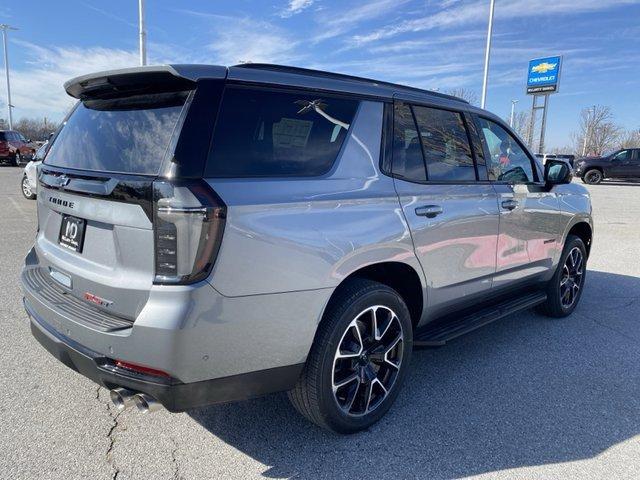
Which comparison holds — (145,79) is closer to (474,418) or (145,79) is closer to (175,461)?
(175,461)

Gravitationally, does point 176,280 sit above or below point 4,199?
above

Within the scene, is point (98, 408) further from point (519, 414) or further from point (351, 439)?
point (519, 414)

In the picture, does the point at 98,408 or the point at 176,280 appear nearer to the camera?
the point at 176,280

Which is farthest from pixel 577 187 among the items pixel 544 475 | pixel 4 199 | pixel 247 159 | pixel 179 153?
pixel 4 199

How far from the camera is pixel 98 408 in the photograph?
115 inches

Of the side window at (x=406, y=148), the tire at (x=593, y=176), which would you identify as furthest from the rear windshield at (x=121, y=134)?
the tire at (x=593, y=176)

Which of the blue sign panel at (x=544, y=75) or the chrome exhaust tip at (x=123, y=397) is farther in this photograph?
the blue sign panel at (x=544, y=75)

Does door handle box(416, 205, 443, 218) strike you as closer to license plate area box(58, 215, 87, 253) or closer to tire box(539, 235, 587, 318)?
license plate area box(58, 215, 87, 253)

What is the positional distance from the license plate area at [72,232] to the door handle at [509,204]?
286 centimetres

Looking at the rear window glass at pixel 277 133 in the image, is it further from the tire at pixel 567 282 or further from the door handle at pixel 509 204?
the tire at pixel 567 282

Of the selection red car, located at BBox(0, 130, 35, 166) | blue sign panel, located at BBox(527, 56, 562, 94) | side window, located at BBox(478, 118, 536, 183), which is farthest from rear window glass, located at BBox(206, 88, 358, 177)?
blue sign panel, located at BBox(527, 56, 562, 94)

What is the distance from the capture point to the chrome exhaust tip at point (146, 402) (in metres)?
2.14

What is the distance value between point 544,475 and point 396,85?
240cm

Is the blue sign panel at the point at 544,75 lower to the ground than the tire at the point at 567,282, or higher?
higher
